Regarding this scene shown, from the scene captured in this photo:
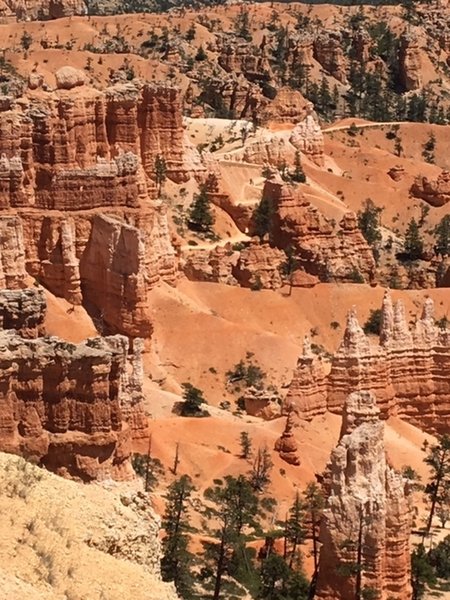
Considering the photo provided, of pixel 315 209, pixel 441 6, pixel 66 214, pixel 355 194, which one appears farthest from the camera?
pixel 441 6

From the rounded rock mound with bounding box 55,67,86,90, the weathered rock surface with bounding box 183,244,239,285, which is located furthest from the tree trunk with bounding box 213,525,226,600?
the rounded rock mound with bounding box 55,67,86,90

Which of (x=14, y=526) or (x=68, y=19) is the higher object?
(x=14, y=526)

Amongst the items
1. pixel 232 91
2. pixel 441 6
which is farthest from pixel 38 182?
pixel 441 6

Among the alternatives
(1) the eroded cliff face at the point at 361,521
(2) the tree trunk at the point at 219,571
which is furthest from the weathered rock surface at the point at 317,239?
(1) the eroded cliff face at the point at 361,521

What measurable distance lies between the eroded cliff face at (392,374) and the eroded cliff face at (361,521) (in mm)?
18318

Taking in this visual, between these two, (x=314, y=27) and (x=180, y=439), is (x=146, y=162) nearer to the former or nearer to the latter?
(x=180, y=439)

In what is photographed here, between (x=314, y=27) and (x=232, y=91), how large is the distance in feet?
165

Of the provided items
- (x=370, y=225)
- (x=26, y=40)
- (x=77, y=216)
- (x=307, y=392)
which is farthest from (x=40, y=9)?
(x=307, y=392)

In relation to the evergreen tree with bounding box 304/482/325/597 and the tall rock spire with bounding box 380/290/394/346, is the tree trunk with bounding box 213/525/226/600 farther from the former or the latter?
the tall rock spire with bounding box 380/290/394/346

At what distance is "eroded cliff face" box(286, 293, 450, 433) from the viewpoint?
56.0 meters

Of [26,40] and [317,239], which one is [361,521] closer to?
[317,239]

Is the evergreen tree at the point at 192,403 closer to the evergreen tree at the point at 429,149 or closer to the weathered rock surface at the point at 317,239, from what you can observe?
the weathered rock surface at the point at 317,239

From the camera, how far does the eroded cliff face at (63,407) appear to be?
31.7 m

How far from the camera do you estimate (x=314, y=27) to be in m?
174
